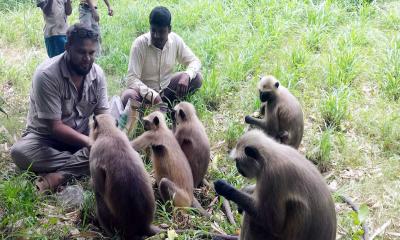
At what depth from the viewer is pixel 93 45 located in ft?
17.4

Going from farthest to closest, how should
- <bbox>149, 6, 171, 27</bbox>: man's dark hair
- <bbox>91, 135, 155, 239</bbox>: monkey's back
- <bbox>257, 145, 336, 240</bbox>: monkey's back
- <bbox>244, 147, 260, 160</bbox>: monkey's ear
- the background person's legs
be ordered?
<bbox>149, 6, 171, 27</bbox>: man's dark hair, the background person's legs, <bbox>91, 135, 155, 239</bbox>: monkey's back, <bbox>244, 147, 260, 160</bbox>: monkey's ear, <bbox>257, 145, 336, 240</bbox>: monkey's back

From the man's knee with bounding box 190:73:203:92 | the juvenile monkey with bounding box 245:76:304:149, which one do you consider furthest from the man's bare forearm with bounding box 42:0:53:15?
the juvenile monkey with bounding box 245:76:304:149

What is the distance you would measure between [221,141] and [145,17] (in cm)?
488

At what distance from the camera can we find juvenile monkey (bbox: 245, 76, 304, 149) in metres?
5.88

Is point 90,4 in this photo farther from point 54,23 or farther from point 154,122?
point 154,122

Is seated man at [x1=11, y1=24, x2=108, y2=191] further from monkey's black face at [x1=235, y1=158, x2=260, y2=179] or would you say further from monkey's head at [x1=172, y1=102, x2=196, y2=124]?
monkey's black face at [x1=235, y1=158, x2=260, y2=179]

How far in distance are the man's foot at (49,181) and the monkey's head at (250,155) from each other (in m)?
2.51

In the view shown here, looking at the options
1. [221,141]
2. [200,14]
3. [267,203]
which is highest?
[200,14]

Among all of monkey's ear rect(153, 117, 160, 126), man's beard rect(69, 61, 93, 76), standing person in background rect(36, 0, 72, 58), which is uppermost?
standing person in background rect(36, 0, 72, 58)

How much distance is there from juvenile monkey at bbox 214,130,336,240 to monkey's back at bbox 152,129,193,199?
1259 mm

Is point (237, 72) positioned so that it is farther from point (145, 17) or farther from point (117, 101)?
point (145, 17)

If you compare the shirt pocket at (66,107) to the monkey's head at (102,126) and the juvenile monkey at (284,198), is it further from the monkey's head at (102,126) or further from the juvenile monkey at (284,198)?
the juvenile monkey at (284,198)

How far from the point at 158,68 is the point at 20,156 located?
2570 mm

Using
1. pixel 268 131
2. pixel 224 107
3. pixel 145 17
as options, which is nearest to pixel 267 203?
pixel 268 131
